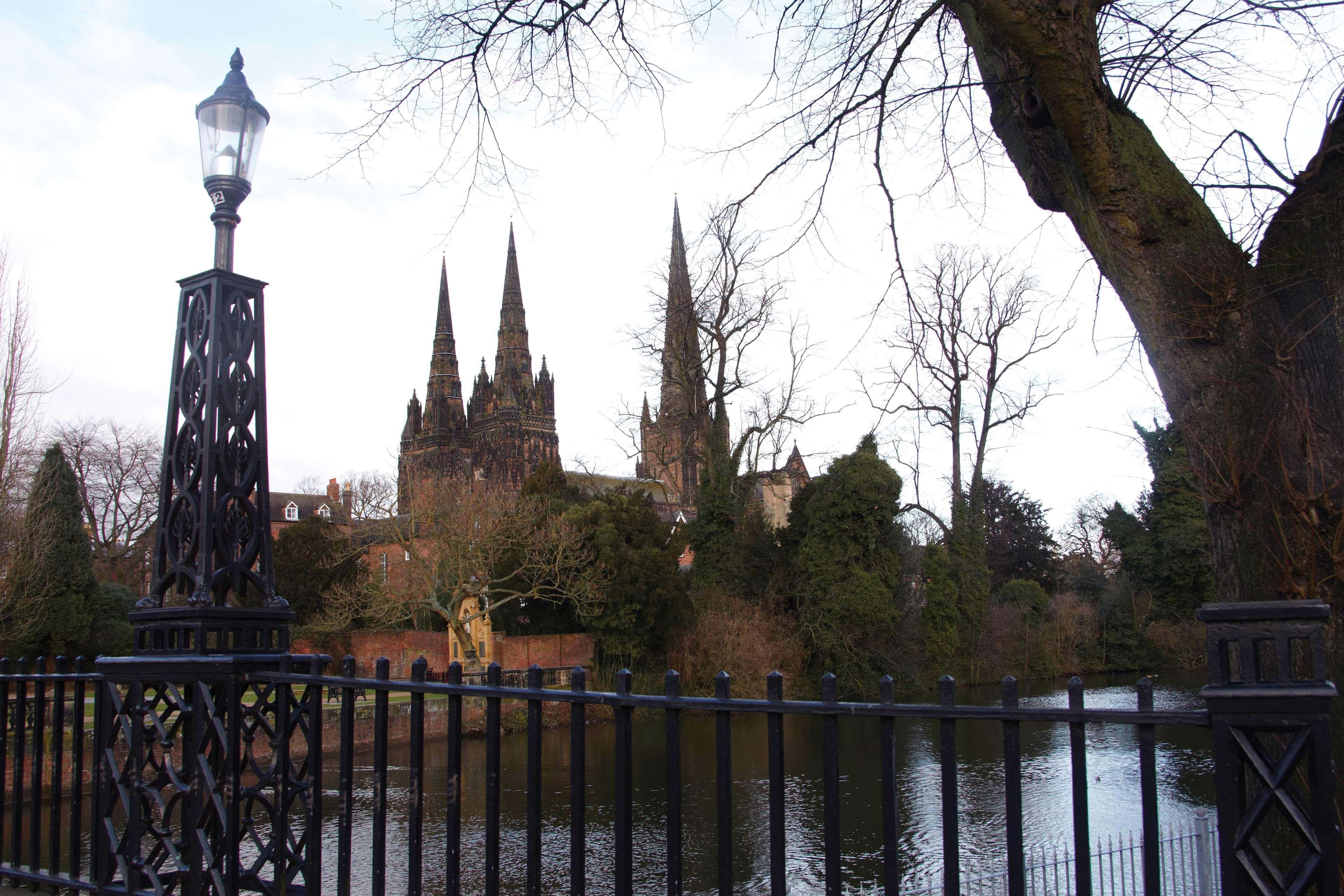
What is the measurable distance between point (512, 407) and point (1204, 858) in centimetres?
7314

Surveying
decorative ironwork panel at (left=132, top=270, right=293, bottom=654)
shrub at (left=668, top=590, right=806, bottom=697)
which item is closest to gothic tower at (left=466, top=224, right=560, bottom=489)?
shrub at (left=668, top=590, right=806, bottom=697)

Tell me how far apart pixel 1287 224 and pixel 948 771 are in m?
3.04

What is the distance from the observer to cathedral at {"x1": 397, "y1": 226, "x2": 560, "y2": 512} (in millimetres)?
78375

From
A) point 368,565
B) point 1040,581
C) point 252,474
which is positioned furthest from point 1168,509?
point 252,474

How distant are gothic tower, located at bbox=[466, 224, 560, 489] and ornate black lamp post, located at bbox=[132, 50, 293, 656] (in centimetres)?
7064

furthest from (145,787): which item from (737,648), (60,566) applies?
(737,648)

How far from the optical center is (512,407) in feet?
259

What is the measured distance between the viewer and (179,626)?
3.76m

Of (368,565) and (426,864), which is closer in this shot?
(426,864)

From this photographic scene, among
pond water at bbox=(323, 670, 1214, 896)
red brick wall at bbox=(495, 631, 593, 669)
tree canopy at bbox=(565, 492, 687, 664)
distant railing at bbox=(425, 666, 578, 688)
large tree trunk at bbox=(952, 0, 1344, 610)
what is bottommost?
pond water at bbox=(323, 670, 1214, 896)

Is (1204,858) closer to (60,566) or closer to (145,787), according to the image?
(145,787)

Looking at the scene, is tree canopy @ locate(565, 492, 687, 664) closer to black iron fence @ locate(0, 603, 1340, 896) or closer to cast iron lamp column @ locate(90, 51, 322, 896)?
black iron fence @ locate(0, 603, 1340, 896)

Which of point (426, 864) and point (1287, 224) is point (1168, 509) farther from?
point (1287, 224)

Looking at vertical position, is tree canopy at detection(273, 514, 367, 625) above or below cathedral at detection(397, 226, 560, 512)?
below
